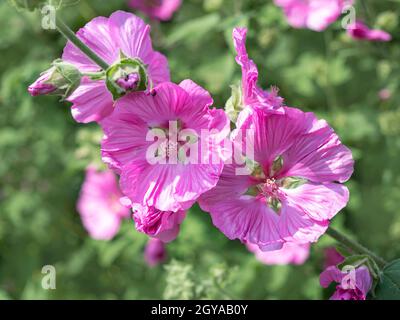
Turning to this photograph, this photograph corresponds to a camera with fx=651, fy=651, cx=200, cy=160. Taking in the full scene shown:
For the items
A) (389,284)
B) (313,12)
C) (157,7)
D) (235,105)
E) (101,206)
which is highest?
(157,7)

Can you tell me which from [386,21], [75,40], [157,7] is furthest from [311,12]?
[75,40]

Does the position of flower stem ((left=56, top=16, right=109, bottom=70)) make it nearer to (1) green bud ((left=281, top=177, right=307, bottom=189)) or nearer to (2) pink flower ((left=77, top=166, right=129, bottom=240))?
→ (1) green bud ((left=281, top=177, right=307, bottom=189))

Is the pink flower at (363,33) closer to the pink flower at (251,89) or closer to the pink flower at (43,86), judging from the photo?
the pink flower at (251,89)

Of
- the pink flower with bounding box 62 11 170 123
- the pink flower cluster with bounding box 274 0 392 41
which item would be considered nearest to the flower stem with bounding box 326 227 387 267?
the pink flower with bounding box 62 11 170 123

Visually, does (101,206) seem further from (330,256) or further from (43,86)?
(43,86)

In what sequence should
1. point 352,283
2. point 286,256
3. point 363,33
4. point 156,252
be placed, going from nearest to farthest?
point 352,283, point 363,33, point 286,256, point 156,252

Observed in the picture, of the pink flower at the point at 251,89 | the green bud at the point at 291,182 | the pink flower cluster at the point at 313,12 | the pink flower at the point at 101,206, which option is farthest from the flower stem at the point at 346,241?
the pink flower at the point at 101,206
